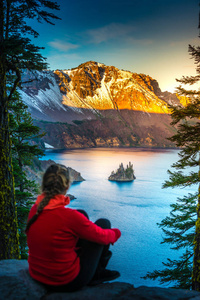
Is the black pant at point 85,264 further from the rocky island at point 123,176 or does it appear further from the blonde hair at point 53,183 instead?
the rocky island at point 123,176

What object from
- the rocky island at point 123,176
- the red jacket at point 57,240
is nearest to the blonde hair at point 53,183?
the red jacket at point 57,240

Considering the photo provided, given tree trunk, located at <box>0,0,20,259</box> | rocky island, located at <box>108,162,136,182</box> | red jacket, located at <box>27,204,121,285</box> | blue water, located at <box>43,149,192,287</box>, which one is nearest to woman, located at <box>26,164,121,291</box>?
red jacket, located at <box>27,204,121,285</box>

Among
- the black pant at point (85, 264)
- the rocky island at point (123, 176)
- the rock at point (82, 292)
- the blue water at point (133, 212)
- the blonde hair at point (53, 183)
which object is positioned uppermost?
the blonde hair at point (53, 183)

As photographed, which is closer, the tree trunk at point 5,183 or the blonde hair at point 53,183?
the blonde hair at point 53,183

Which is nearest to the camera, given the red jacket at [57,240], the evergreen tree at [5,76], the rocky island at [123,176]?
the red jacket at [57,240]

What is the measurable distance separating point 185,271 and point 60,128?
15013 centimetres

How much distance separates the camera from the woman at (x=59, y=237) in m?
2.04

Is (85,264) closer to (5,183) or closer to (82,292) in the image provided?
(82,292)

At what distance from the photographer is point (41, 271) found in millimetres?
2195

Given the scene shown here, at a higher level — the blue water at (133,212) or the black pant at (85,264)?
the black pant at (85,264)

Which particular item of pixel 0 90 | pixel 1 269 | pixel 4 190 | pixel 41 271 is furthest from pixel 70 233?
pixel 0 90

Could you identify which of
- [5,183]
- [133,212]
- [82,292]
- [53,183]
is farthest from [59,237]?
[133,212]

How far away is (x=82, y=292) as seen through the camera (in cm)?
227

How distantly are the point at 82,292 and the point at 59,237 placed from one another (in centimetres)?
70
